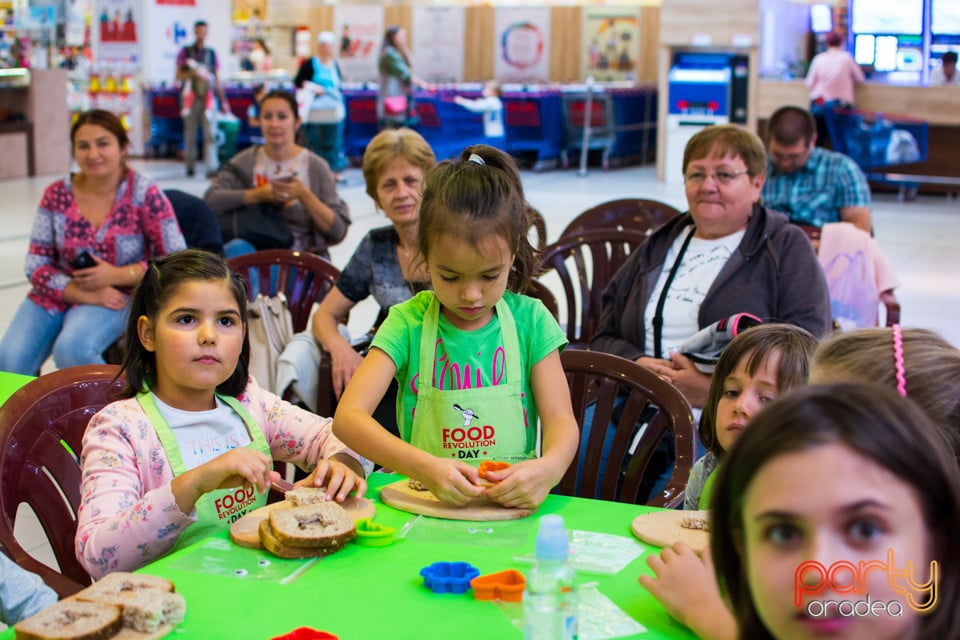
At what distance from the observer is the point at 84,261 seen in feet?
13.4

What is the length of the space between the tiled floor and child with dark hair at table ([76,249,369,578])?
1496 millimetres

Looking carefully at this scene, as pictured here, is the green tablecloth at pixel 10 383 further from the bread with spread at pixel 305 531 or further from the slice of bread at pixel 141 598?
the slice of bread at pixel 141 598

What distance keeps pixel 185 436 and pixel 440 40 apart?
18118 mm

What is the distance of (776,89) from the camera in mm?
12430

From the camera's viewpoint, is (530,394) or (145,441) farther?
(530,394)

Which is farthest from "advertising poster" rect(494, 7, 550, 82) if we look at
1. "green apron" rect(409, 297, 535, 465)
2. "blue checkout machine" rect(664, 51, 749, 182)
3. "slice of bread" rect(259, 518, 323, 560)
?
"slice of bread" rect(259, 518, 323, 560)

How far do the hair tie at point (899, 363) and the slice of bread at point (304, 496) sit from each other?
93 centimetres

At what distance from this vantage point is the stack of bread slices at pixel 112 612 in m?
1.36

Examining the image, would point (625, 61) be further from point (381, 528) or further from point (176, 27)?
point (381, 528)

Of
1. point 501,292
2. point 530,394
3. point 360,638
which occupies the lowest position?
point 360,638

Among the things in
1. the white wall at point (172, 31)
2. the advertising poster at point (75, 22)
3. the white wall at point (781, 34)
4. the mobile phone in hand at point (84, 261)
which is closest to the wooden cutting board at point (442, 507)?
the mobile phone in hand at point (84, 261)

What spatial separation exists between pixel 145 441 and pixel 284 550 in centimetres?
48

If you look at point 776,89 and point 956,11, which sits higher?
point 956,11

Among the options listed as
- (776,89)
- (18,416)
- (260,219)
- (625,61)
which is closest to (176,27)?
(625,61)
